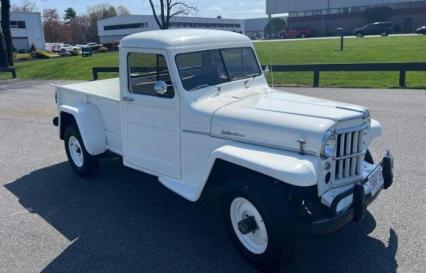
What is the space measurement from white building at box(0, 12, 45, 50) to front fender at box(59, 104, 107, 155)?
271ft

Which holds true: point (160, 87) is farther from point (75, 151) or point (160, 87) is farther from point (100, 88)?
point (75, 151)

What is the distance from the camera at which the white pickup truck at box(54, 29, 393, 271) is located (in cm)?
341

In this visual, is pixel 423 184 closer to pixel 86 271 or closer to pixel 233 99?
pixel 233 99

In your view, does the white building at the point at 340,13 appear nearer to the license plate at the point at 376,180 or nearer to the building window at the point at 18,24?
the building window at the point at 18,24

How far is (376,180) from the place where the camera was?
3.90 m

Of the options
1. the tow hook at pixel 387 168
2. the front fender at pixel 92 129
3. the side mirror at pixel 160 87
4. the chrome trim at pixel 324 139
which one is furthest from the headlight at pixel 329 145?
the front fender at pixel 92 129

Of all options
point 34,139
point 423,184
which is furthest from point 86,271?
point 34,139

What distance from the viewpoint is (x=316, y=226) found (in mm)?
3273

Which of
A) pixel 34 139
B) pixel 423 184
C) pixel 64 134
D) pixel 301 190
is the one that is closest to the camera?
pixel 301 190

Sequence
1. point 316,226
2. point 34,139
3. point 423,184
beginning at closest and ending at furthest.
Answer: point 316,226 → point 423,184 → point 34,139

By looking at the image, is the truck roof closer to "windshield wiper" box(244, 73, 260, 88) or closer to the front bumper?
"windshield wiper" box(244, 73, 260, 88)

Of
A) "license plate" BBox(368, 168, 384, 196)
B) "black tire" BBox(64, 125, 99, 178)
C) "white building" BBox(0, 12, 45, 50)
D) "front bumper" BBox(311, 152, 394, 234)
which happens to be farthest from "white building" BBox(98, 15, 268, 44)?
"front bumper" BBox(311, 152, 394, 234)

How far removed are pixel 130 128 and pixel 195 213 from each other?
1291mm

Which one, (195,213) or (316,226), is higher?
(316,226)
